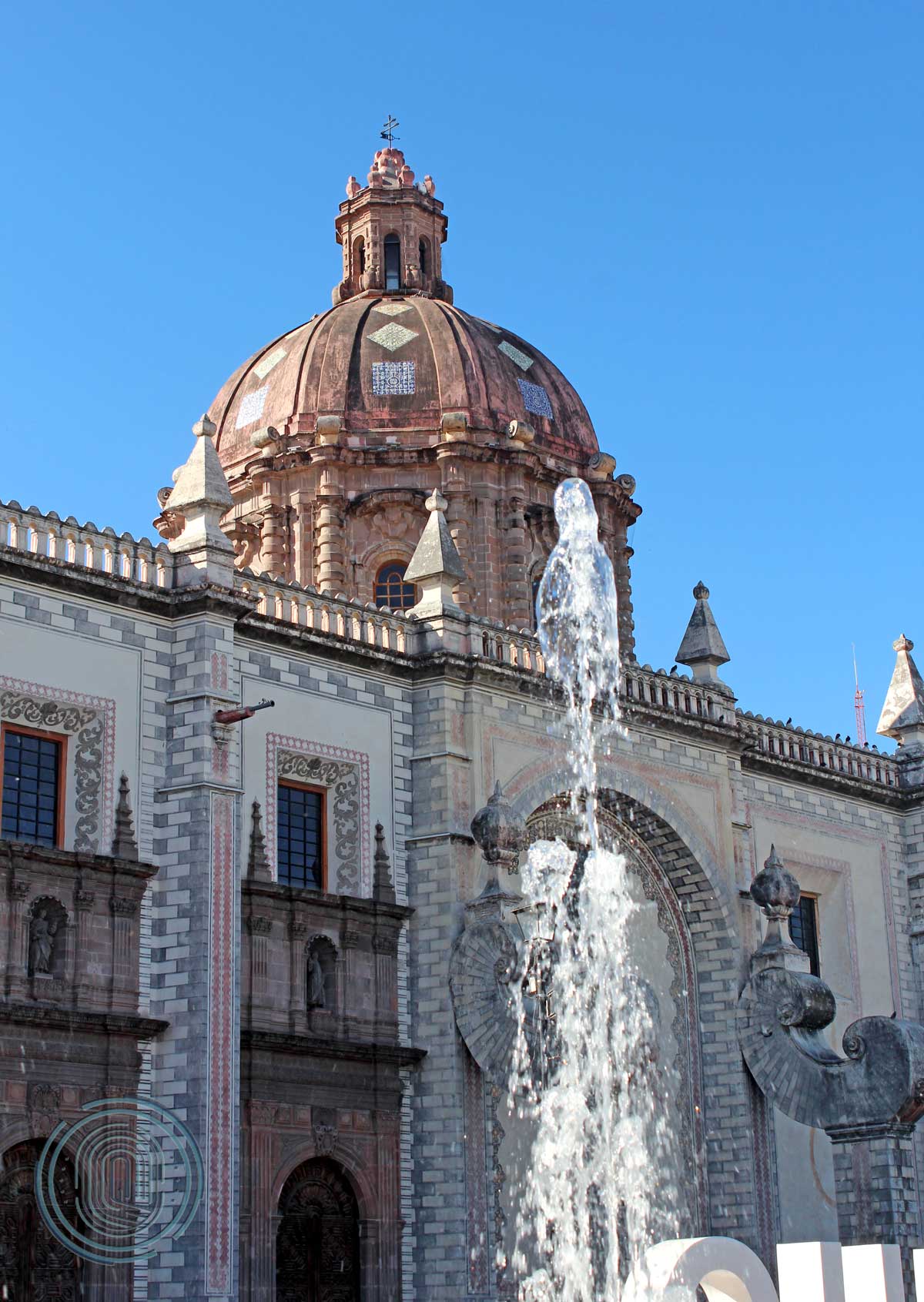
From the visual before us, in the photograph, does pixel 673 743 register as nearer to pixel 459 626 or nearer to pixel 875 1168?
pixel 459 626

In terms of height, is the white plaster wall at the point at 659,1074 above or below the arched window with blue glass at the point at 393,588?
below

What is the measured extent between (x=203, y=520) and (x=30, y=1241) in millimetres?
9461

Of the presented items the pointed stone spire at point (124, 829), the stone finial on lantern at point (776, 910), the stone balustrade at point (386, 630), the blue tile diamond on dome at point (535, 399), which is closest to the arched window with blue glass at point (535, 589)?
the blue tile diamond on dome at point (535, 399)

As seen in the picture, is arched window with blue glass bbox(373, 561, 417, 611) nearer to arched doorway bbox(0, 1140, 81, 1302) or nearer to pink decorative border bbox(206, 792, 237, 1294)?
pink decorative border bbox(206, 792, 237, 1294)

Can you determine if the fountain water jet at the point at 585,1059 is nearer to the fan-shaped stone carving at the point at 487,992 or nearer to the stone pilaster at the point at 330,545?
the fan-shaped stone carving at the point at 487,992

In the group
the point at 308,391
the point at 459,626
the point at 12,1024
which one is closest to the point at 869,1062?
the point at 459,626

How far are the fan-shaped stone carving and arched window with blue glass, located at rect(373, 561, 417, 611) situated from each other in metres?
11.8

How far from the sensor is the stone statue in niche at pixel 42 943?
80.6 feet

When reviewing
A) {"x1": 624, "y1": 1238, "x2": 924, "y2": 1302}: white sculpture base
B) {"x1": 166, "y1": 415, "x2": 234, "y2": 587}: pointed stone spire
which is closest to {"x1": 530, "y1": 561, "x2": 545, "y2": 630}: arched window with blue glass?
{"x1": 166, "y1": 415, "x2": 234, "y2": 587}: pointed stone spire

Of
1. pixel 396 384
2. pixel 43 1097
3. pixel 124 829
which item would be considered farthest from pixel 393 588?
pixel 43 1097

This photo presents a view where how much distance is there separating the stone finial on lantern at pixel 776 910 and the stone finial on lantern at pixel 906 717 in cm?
644

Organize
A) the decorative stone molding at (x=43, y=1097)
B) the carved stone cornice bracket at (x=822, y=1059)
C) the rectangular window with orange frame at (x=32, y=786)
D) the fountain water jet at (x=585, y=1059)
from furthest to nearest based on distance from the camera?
the fountain water jet at (x=585, y=1059)
the carved stone cornice bracket at (x=822, y=1059)
the rectangular window with orange frame at (x=32, y=786)
the decorative stone molding at (x=43, y=1097)

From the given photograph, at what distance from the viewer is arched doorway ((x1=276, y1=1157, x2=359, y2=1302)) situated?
1042 inches

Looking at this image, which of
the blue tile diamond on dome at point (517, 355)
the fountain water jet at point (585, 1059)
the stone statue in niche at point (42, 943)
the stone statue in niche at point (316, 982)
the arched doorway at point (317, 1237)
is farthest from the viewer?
the blue tile diamond on dome at point (517, 355)
